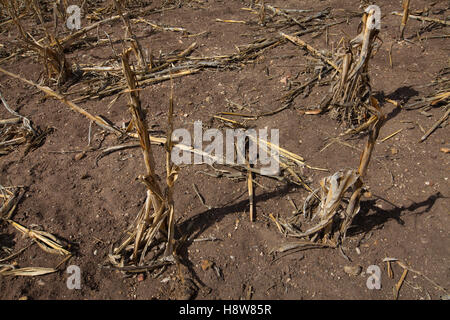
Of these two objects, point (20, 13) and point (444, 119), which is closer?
point (444, 119)

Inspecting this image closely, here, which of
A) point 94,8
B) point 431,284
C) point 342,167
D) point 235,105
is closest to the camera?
point 431,284

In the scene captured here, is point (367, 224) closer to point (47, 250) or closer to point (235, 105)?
point (235, 105)

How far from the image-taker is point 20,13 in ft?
14.9

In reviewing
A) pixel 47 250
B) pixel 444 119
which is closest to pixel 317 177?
pixel 444 119

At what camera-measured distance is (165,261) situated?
2023mm

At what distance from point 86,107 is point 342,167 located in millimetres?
2135

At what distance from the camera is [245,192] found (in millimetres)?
2373

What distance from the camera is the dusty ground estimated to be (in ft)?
6.45

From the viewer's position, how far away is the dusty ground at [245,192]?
1.97m

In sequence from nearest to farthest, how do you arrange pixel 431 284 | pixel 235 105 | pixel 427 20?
pixel 431 284
pixel 235 105
pixel 427 20

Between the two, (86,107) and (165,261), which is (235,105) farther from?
(165,261)

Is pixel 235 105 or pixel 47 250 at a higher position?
pixel 235 105
